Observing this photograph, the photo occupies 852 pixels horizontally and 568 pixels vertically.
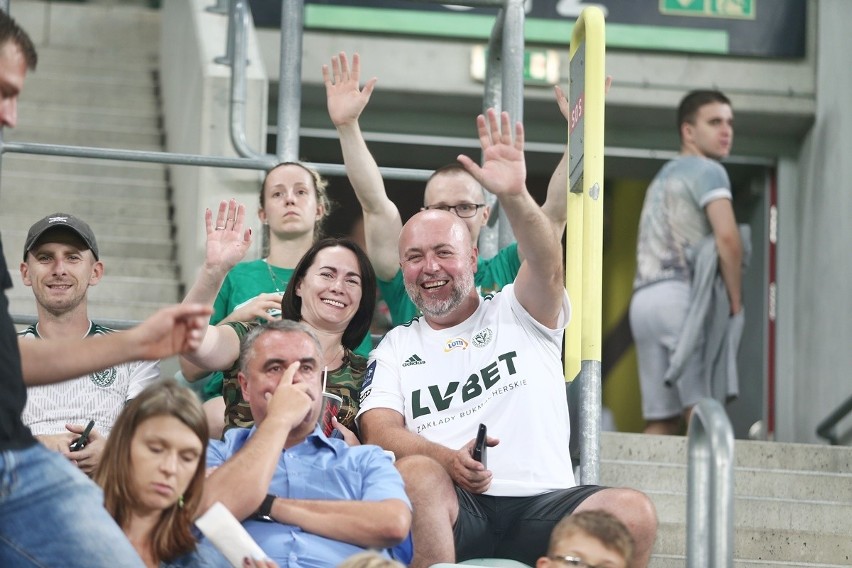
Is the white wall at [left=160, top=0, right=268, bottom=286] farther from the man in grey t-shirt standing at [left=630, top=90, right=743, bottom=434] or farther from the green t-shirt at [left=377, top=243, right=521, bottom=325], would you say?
the man in grey t-shirt standing at [left=630, top=90, right=743, bottom=434]

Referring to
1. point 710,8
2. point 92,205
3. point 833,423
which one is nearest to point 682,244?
point 833,423

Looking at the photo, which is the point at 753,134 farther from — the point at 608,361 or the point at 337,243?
the point at 337,243

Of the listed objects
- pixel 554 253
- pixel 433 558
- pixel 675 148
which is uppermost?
pixel 675 148

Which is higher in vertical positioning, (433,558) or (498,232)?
(498,232)

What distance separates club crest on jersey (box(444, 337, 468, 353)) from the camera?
3.97 meters

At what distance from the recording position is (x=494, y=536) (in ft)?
12.2

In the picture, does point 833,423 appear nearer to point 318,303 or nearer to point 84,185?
point 318,303

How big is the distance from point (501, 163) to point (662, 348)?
279cm

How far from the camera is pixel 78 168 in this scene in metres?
7.19

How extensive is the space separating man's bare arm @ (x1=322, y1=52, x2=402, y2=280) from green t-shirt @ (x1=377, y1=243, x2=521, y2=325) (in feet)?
0.15

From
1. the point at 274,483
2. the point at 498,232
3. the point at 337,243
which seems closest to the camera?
the point at 274,483

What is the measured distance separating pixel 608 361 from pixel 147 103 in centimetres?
435

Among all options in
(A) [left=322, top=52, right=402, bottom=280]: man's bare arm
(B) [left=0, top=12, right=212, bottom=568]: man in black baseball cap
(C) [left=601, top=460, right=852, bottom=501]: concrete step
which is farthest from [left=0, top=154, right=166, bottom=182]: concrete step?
(B) [left=0, top=12, right=212, bottom=568]: man in black baseball cap


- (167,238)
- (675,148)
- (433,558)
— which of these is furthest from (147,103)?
(433,558)
